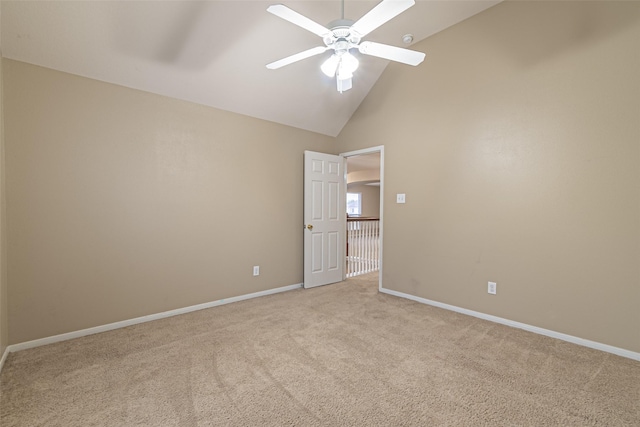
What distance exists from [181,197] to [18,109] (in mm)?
1412

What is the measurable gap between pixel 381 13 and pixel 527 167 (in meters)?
2.16

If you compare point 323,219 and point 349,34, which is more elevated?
point 349,34

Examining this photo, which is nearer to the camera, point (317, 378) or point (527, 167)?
point (317, 378)

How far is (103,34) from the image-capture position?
2.36m

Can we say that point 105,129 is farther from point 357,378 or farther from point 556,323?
point 556,323

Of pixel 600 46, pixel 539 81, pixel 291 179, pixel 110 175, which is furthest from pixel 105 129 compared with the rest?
pixel 600 46

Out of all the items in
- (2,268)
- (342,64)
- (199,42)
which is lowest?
(2,268)

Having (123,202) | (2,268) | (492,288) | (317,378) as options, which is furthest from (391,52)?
(2,268)

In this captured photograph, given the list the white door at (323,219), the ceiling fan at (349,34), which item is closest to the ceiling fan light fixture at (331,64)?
the ceiling fan at (349,34)

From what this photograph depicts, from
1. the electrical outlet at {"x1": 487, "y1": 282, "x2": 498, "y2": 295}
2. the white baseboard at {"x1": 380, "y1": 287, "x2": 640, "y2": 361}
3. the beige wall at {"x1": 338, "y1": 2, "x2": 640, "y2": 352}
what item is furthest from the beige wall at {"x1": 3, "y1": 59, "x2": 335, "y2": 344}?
the electrical outlet at {"x1": 487, "y1": 282, "x2": 498, "y2": 295}

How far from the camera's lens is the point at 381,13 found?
1.60m

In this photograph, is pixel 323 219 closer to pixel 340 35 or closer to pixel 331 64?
pixel 331 64

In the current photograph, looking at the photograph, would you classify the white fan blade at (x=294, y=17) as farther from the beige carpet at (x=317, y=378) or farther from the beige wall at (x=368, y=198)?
the beige wall at (x=368, y=198)

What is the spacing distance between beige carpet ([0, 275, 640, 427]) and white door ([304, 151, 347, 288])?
139cm
